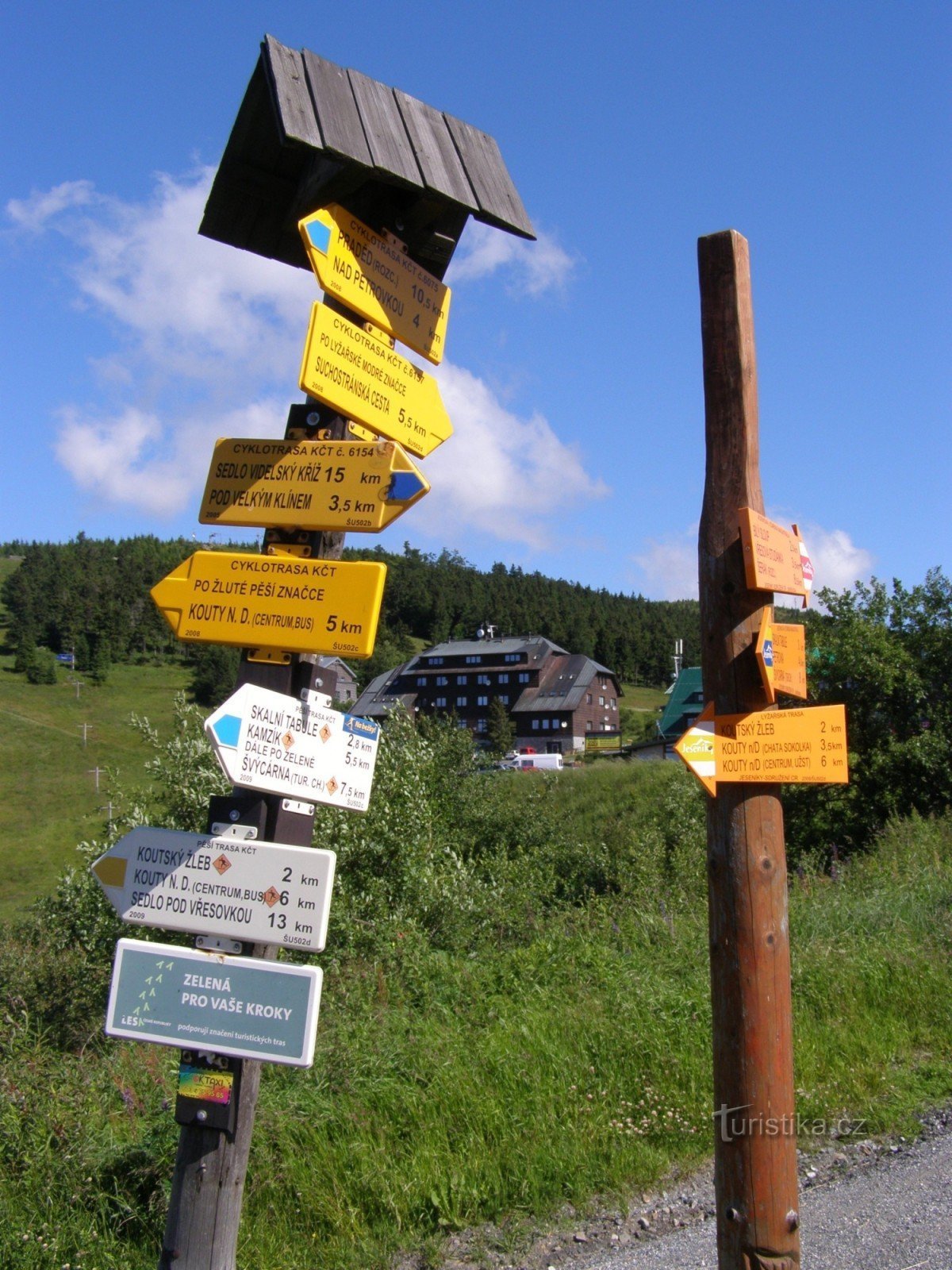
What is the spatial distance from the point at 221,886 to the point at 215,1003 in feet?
1.00

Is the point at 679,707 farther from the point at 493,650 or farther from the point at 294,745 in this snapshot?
the point at 294,745

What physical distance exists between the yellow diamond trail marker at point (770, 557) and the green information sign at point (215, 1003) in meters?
1.70

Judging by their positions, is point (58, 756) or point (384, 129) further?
point (58, 756)

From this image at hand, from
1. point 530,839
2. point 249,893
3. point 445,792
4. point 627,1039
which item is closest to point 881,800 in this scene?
point 530,839

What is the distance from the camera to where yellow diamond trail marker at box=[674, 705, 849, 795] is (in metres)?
2.68

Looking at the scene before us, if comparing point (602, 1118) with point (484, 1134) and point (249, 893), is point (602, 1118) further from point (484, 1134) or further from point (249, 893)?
point (249, 893)

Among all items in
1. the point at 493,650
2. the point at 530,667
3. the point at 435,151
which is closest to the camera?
the point at 435,151

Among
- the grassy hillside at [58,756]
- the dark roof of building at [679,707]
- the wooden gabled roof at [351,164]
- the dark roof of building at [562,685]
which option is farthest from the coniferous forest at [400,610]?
the wooden gabled roof at [351,164]

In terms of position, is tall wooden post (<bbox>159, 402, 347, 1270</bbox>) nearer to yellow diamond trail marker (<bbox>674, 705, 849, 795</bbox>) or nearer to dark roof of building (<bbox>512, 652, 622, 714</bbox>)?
yellow diamond trail marker (<bbox>674, 705, 849, 795</bbox>)

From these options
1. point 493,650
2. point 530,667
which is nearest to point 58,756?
point 493,650

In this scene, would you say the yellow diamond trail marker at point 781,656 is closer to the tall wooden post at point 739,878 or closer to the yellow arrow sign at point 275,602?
the tall wooden post at point 739,878

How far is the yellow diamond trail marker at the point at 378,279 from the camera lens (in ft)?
9.32

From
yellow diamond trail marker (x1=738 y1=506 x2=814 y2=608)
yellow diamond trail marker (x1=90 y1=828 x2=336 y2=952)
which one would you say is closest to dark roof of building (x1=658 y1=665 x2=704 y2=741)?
yellow diamond trail marker (x1=738 y1=506 x2=814 y2=608)

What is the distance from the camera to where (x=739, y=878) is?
262 cm
